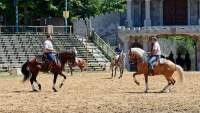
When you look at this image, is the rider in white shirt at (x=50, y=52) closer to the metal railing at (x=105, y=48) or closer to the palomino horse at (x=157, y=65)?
the palomino horse at (x=157, y=65)

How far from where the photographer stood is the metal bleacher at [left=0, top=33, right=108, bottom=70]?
2296 inches

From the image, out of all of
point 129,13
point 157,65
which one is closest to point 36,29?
point 129,13

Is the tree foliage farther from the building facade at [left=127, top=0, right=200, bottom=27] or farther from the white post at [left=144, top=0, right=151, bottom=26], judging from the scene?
the building facade at [left=127, top=0, right=200, bottom=27]

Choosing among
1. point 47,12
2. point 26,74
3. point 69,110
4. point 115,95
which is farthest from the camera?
point 47,12

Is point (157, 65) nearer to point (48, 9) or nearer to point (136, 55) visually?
point (136, 55)

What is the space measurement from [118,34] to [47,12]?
8.90 meters

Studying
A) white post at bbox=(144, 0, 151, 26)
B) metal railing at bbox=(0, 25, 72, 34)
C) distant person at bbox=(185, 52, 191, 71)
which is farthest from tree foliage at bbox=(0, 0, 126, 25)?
distant person at bbox=(185, 52, 191, 71)

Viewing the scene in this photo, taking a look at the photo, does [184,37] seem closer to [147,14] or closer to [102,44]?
[147,14]

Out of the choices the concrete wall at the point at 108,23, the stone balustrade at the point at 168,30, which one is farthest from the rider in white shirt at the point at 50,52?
the concrete wall at the point at 108,23

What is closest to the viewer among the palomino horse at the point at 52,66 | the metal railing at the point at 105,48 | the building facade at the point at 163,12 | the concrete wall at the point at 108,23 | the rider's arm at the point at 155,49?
the rider's arm at the point at 155,49

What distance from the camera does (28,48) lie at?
62.1 metres

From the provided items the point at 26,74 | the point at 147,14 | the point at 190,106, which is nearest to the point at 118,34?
the point at 147,14

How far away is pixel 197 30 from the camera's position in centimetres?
7381

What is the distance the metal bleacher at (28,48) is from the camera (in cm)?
5831
